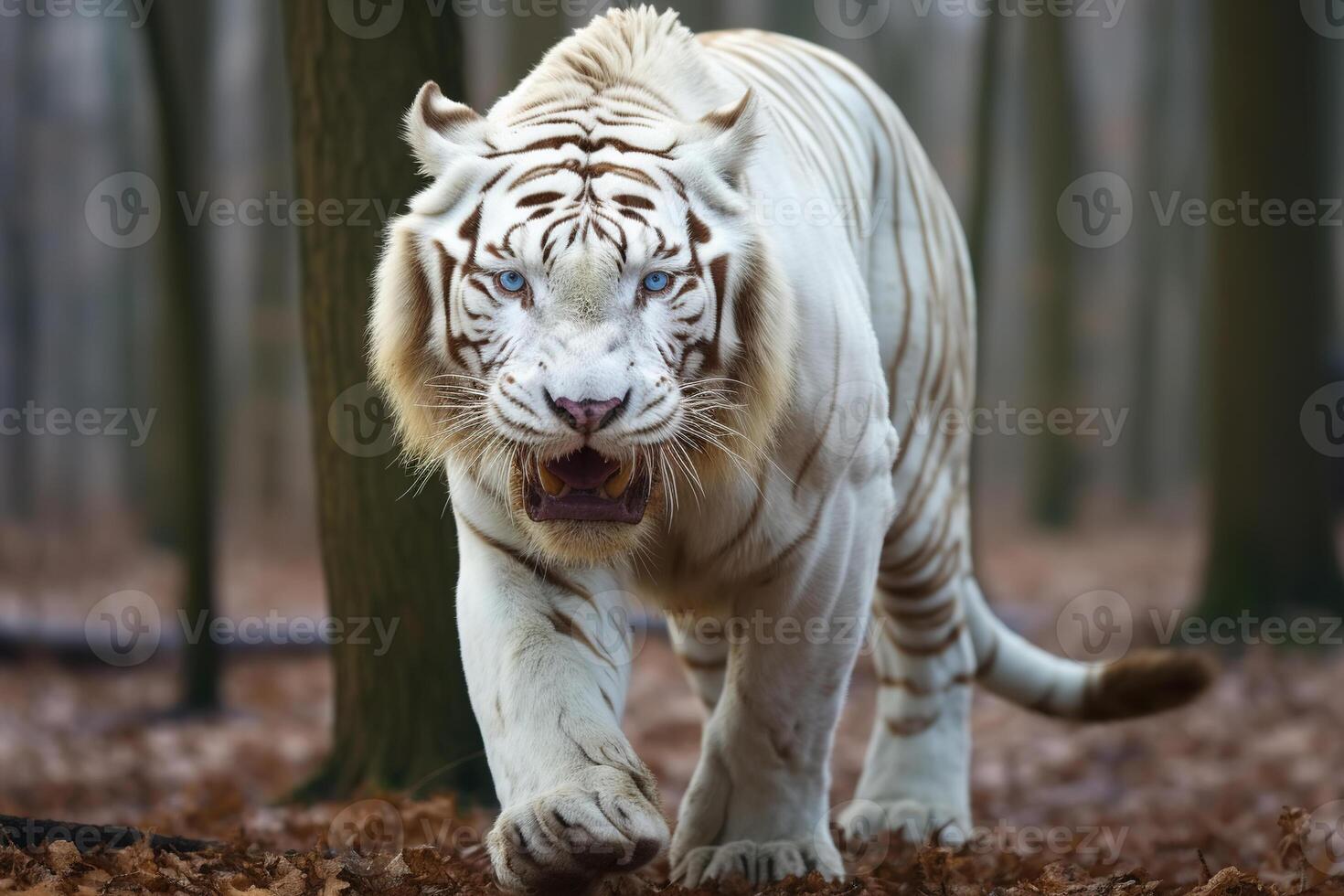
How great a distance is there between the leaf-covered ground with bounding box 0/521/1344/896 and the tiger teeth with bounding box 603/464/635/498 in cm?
96

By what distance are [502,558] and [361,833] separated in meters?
1.13

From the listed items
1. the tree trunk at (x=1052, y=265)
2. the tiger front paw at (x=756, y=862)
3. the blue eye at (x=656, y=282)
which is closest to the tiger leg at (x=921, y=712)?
the tiger front paw at (x=756, y=862)

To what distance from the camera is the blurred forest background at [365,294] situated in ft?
14.2

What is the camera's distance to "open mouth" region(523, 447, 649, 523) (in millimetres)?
2688

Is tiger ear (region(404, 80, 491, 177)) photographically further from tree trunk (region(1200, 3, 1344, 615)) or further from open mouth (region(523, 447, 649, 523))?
tree trunk (region(1200, 3, 1344, 615))

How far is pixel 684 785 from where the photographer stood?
19.5ft

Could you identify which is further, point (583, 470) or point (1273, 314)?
point (1273, 314)

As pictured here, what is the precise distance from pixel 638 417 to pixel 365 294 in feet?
6.51

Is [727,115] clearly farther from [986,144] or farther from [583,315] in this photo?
[986,144]

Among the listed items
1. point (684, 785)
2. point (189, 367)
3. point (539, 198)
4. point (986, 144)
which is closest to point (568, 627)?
point (539, 198)

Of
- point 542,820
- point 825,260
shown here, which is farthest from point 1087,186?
point 542,820

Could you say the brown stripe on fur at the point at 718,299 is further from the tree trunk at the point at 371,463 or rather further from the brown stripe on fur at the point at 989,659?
the brown stripe on fur at the point at 989,659

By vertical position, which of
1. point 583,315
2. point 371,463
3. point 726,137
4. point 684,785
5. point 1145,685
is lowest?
point 684,785

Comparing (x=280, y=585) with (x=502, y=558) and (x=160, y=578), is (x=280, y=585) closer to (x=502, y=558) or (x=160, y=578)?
(x=160, y=578)
